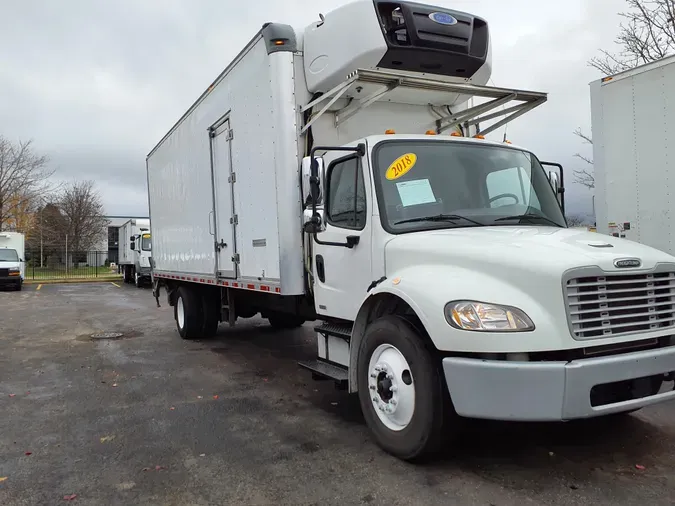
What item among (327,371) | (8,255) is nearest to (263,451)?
(327,371)

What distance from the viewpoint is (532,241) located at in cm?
366

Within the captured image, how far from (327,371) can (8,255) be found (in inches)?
971

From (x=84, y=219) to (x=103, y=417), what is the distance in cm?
4556

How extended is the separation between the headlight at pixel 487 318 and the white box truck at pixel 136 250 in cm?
2188

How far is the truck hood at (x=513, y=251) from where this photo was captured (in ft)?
10.9

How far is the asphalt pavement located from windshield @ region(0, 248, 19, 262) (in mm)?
20250

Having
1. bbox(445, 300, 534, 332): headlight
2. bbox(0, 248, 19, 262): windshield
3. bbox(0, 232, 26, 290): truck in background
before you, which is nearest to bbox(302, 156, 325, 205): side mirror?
bbox(445, 300, 534, 332): headlight

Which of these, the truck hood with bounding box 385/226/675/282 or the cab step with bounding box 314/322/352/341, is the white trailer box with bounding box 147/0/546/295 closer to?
the cab step with bounding box 314/322/352/341

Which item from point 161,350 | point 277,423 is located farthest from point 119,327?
point 277,423

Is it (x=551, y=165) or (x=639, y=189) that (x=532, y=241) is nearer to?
(x=551, y=165)

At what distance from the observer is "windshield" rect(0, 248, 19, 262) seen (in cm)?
2447

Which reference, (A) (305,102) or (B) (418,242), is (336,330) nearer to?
(B) (418,242)

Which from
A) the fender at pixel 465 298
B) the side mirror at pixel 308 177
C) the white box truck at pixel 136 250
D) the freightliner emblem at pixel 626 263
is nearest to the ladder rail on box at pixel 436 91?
the side mirror at pixel 308 177

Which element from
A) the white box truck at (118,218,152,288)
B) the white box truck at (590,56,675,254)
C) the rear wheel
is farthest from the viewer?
the white box truck at (118,218,152,288)
